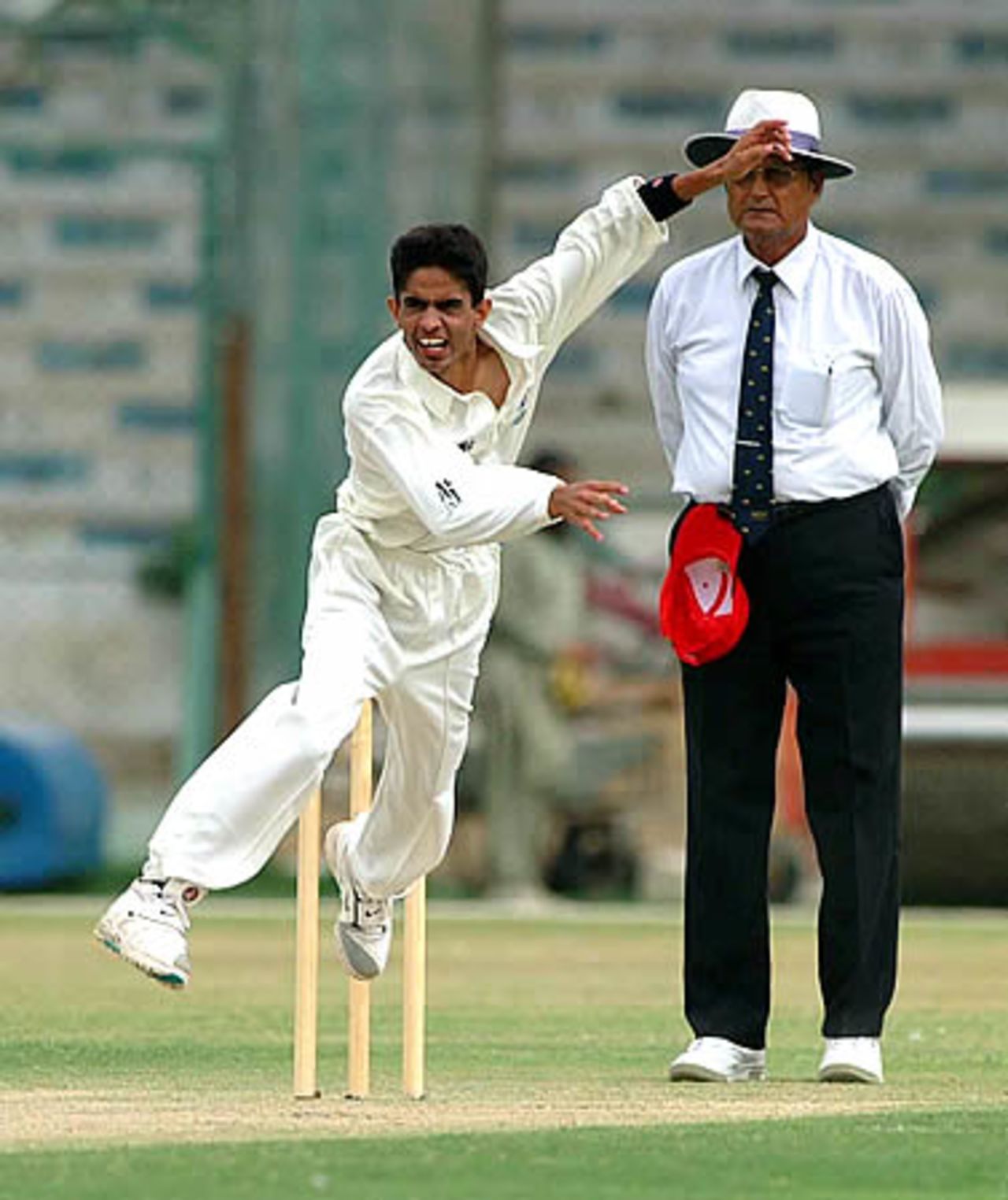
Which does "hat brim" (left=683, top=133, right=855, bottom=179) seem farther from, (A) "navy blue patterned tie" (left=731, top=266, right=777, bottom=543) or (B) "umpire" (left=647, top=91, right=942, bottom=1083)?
(A) "navy blue patterned tie" (left=731, top=266, right=777, bottom=543)

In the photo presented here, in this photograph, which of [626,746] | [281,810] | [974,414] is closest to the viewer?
[281,810]

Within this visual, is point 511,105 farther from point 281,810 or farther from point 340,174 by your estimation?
point 281,810

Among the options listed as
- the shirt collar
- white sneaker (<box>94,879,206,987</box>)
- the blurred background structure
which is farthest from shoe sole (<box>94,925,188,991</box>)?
the blurred background structure

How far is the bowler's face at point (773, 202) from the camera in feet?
24.2

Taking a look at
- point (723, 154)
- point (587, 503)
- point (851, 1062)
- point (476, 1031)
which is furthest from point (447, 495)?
point (476, 1031)

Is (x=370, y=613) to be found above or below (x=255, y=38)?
below

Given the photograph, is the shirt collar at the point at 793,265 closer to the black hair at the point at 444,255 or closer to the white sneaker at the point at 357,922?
the black hair at the point at 444,255

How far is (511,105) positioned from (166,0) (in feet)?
12.7

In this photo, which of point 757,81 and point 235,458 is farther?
point 757,81

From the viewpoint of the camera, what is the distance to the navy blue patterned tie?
7.34m

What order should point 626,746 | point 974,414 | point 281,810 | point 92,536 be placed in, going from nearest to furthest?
point 281,810, point 974,414, point 626,746, point 92,536

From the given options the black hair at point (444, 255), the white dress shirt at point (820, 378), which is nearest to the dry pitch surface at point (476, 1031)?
the white dress shirt at point (820, 378)

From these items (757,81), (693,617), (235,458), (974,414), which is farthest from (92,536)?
(693,617)

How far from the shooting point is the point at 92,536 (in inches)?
731
